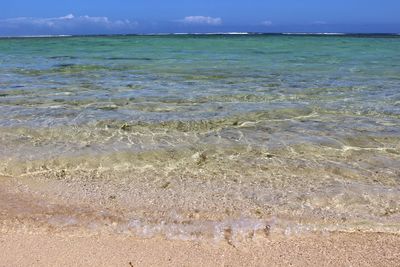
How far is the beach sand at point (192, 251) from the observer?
354cm

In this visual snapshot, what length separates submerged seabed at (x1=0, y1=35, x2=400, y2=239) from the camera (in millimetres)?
4387

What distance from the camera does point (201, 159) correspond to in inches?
241

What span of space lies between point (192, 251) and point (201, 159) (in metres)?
2.46

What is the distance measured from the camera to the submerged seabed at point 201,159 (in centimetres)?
439

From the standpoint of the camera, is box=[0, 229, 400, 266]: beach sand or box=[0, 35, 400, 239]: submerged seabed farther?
box=[0, 35, 400, 239]: submerged seabed

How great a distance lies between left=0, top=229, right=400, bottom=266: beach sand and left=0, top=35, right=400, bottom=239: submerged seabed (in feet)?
0.69

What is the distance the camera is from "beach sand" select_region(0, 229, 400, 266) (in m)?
3.54

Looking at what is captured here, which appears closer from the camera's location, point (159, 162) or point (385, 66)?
point (159, 162)

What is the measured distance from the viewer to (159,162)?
6.01m

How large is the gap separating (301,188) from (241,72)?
10413 mm

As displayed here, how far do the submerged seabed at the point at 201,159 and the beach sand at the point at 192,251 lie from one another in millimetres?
211

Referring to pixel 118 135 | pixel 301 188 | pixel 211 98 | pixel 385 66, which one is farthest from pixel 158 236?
pixel 385 66

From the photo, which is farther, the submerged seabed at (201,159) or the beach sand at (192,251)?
the submerged seabed at (201,159)

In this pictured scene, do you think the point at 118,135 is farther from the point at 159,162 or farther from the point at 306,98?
the point at 306,98
